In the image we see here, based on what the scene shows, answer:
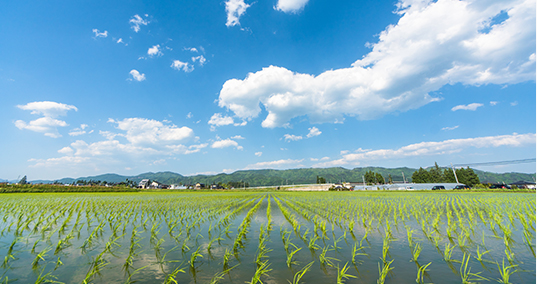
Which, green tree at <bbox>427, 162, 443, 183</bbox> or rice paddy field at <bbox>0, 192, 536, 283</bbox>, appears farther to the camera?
green tree at <bbox>427, 162, 443, 183</bbox>

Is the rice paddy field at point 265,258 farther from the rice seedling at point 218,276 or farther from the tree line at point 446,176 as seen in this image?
the tree line at point 446,176

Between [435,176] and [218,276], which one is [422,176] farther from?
[218,276]

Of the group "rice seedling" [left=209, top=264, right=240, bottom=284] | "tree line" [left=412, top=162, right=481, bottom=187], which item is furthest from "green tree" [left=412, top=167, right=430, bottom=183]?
"rice seedling" [left=209, top=264, right=240, bottom=284]

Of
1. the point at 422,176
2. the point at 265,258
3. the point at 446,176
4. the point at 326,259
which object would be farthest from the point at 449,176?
the point at 265,258

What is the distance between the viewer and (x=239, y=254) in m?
4.26

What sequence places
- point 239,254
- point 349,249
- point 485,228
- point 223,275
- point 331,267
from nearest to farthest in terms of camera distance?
point 223,275 < point 331,267 < point 239,254 < point 349,249 < point 485,228

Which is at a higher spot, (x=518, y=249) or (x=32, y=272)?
(x=32, y=272)

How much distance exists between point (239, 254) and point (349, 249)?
2.54 metres

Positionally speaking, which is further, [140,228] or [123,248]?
[140,228]

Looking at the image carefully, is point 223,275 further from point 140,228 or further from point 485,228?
point 485,228

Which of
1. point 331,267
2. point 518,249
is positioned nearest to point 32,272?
point 331,267

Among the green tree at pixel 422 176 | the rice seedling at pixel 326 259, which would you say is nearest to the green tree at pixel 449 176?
the green tree at pixel 422 176

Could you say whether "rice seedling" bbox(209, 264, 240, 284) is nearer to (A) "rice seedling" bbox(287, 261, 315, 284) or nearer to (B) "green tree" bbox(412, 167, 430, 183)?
(A) "rice seedling" bbox(287, 261, 315, 284)

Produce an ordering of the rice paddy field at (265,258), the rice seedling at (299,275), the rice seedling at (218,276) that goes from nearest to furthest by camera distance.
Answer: the rice seedling at (299,275)
the rice seedling at (218,276)
the rice paddy field at (265,258)
